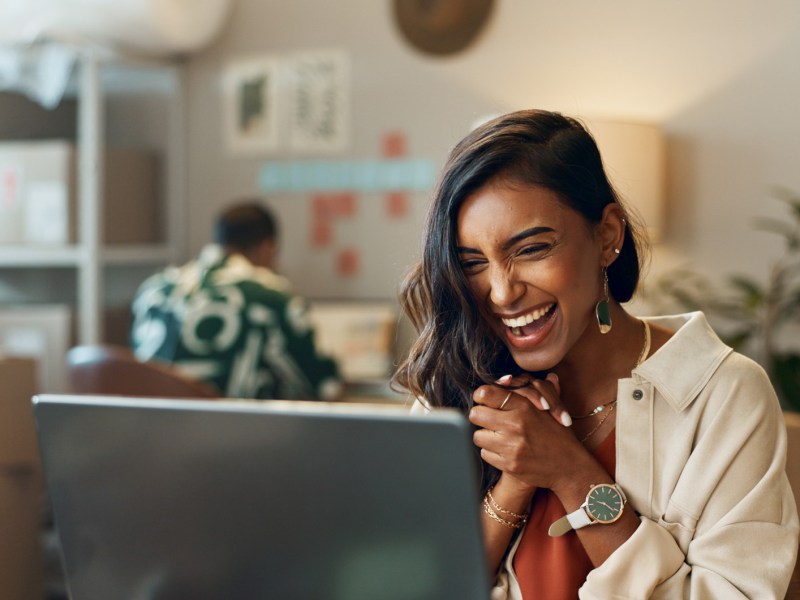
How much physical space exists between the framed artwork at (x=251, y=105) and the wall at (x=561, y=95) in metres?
0.04

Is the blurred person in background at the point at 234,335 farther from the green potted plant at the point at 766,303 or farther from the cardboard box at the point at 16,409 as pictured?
the green potted plant at the point at 766,303

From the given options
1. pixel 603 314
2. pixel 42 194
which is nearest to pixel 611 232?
pixel 603 314

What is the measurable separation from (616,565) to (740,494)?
0.50 feet

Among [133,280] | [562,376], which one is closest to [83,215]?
[133,280]

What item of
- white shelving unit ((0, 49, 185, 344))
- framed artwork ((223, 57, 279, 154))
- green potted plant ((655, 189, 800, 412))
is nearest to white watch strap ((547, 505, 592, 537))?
green potted plant ((655, 189, 800, 412))

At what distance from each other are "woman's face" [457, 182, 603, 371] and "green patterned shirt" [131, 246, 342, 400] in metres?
1.77

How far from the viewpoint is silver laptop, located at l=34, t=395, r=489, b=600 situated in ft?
2.36

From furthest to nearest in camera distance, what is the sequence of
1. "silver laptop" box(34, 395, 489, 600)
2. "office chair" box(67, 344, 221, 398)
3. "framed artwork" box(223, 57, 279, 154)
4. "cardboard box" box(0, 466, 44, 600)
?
1. "framed artwork" box(223, 57, 279, 154)
2. "office chair" box(67, 344, 221, 398)
3. "cardboard box" box(0, 466, 44, 600)
4. "silver laptop" box(34, 395, 489, 600)

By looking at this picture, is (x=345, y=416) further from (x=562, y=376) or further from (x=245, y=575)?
(x=562, y=376)

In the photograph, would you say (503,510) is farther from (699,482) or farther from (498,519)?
(699,482)

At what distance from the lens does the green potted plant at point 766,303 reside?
9.63 ft

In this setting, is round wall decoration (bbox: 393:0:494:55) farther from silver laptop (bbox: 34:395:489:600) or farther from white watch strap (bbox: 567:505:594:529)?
silver laptop (bbox: 34:395:489:600)

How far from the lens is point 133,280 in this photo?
13.3ft

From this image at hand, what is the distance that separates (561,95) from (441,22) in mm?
467
